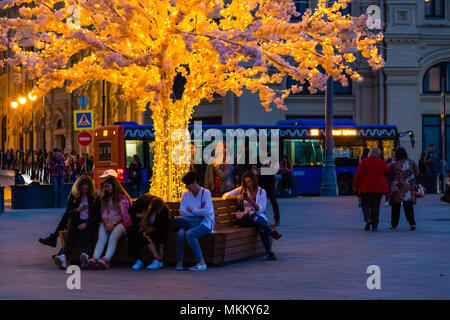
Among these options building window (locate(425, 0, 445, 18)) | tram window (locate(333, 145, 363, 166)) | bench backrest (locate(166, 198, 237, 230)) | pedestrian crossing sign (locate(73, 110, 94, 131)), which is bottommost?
bench backrest (locate(166, 198, 237, 230))

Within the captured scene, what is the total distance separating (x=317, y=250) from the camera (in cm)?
1415

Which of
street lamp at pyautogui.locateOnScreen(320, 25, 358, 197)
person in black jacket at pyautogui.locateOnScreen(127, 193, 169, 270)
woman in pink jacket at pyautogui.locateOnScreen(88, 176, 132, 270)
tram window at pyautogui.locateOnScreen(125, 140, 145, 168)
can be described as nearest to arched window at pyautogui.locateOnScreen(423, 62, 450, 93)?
street lamp at pyautogui.locateOnScreen(320, 25, 358, 197)

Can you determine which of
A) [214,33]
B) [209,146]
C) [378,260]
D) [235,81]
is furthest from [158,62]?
[209,146]

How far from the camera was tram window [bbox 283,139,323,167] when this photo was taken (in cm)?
3581

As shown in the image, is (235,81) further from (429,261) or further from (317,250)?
(429,261)

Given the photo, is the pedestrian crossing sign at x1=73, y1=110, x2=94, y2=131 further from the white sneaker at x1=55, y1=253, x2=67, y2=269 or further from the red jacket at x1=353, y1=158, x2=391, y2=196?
the white sneaker at x1=55, y1=253, x2=67, y2=269

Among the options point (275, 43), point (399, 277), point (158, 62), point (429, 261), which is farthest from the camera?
point (275, 43)

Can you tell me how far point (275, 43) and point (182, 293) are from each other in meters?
6.19

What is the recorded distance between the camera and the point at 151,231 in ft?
39.5

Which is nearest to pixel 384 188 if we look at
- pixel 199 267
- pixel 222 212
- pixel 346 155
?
pixel 222 212

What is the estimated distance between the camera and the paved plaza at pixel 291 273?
9.63 metres

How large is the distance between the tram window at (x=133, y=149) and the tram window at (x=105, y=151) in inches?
26.5

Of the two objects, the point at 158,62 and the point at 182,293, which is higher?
the point at 158,62

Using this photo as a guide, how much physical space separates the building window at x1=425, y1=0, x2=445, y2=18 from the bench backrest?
31.3 m
